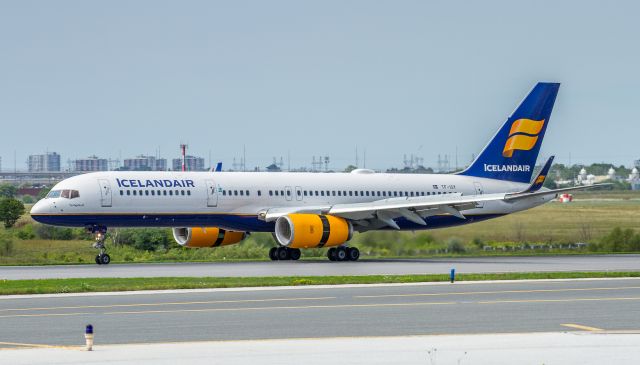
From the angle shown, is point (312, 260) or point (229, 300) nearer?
point (229, 300)

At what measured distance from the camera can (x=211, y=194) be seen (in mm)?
47938

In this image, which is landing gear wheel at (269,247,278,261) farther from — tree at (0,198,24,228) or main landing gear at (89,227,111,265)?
tree at (0,198,24,228)

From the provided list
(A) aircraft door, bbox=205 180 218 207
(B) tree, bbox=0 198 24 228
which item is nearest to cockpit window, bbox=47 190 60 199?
(A) aircraft door, bbox=205 180 218 207

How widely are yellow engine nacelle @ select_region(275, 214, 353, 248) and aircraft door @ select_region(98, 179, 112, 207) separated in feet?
23.1

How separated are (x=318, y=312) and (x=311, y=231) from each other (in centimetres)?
2082

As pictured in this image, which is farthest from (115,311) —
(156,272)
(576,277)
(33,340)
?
(576,277)

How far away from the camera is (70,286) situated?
33.0 metres

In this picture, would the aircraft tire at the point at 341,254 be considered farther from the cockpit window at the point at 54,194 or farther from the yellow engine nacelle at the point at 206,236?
the cockpit window at the point at 54,194

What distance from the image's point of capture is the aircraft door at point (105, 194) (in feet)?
149

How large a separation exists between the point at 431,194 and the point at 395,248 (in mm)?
3859

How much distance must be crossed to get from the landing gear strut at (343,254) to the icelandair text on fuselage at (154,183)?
21.9ft

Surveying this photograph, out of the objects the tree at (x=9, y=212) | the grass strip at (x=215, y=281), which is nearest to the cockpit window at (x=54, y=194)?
the grass strip at (x=215, y=281)

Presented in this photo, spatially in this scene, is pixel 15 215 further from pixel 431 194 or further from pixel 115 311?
pixel 115 311

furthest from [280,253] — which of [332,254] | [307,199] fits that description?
[307,199]
